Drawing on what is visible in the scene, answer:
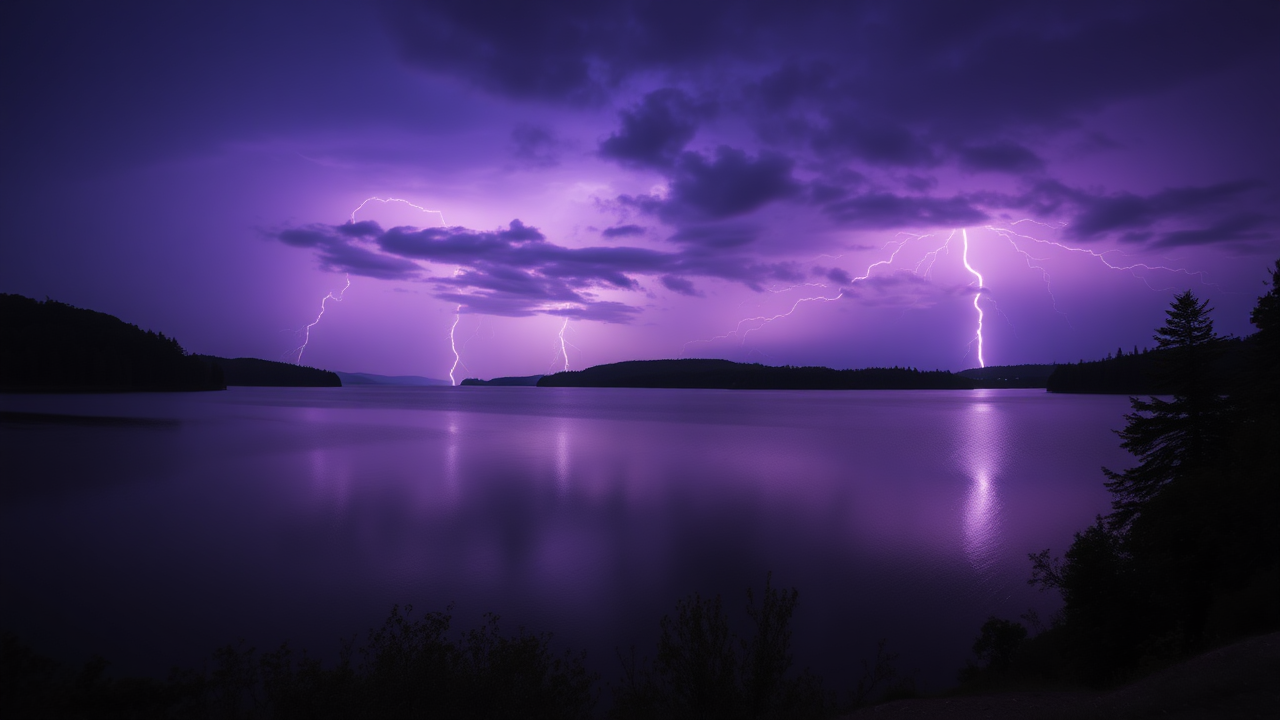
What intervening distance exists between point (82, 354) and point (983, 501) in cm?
15232

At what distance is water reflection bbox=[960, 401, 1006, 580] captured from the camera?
1853 cm

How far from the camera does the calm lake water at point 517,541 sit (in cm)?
1274

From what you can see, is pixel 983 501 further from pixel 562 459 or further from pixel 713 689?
pixel 562 459

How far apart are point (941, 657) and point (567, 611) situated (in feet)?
27.2

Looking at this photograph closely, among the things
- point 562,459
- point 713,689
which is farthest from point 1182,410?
point 562,459

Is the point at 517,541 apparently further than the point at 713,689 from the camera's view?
Yes

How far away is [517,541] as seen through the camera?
63.7 feet

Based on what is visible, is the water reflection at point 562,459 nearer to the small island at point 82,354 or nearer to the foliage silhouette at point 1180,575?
the foliage silhouette at point 1180,575

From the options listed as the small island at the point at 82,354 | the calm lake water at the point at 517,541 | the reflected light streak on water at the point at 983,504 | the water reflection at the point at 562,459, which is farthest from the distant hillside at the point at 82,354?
the reflected light streak on water at the point at 983,504

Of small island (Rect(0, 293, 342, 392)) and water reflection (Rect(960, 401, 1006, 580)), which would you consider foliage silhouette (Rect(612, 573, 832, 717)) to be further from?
small island (Rect(0, 293, 342, 392))

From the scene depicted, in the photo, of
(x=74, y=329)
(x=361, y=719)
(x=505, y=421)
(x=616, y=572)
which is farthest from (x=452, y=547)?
(x=74, y=329)

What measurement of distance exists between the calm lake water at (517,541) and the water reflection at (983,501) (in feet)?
0.48

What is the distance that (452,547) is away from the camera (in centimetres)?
1845

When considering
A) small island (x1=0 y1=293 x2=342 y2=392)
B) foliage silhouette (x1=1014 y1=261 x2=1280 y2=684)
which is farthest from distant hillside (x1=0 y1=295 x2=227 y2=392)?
foliage silhouette (x1=1014 y1=261 x2=1280 y2=684)
